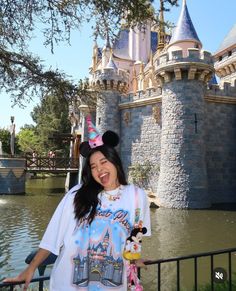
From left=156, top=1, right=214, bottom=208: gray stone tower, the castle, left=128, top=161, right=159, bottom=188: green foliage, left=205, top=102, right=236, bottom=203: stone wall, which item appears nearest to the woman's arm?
the castle

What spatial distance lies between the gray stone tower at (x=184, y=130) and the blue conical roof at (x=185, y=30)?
5.59 ft

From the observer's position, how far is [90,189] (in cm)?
194

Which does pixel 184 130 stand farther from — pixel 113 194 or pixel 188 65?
pixel 113 194

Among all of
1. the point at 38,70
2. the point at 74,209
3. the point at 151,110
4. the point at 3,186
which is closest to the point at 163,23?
the point at 38,70

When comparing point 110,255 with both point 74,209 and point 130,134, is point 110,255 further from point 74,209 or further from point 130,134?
point 130,134

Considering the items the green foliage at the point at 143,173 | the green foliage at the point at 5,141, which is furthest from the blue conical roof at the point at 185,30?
the green foliage at the point at 5,141

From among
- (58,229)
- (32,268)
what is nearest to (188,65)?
(58,229)

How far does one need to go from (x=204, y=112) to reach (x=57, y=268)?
45.4ft

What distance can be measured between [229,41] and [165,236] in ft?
50.2

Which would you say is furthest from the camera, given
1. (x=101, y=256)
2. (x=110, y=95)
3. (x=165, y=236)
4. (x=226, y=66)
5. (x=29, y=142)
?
(x=29, y=142)

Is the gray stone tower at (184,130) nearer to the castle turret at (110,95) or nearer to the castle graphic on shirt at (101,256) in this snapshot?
the castle turret at (110,95)

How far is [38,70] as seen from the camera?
596cm

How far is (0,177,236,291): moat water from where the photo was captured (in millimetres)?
6281

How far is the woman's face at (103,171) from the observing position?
6.44 feet
